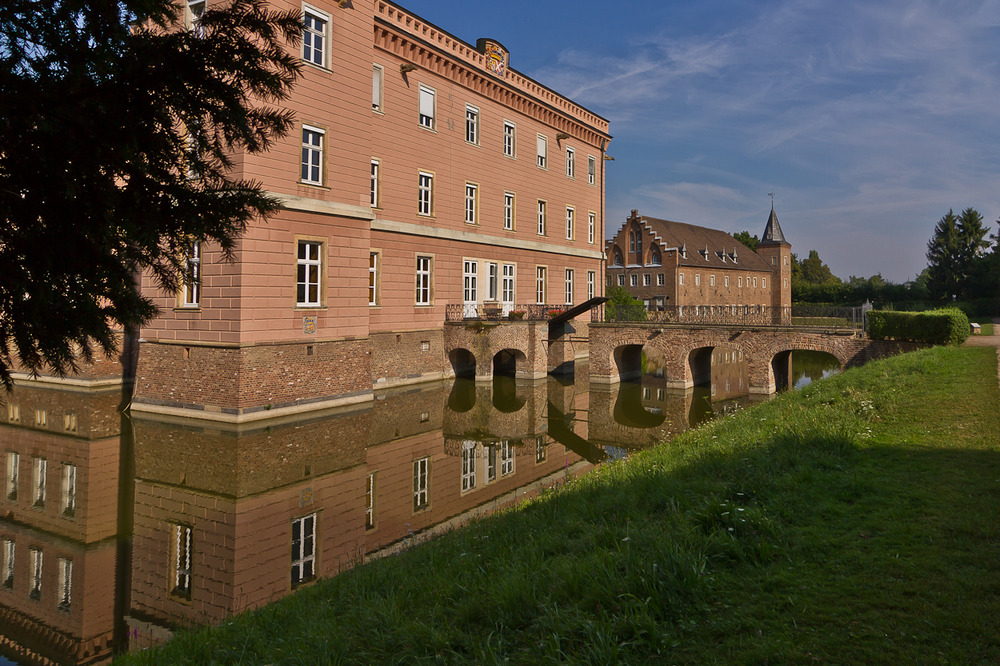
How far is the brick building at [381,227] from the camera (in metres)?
15.0

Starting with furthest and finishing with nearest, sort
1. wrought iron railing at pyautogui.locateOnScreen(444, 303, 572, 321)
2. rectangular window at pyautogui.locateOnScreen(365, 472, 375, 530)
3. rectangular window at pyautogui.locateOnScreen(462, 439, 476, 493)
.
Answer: wrought iron railing at pyautogui.locateOnScreen(444, 303, 572, 321), rectangular window at pyautogui.locateOnScreen(462, 439, 476, 493), rectangular window at pyautogui.locateOnScreen(365, 472, 375, 530)

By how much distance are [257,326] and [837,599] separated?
13.7 meters

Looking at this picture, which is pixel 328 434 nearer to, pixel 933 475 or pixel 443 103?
pixel 933 475

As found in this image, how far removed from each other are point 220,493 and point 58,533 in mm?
2203

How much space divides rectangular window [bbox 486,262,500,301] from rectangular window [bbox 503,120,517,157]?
5.17m

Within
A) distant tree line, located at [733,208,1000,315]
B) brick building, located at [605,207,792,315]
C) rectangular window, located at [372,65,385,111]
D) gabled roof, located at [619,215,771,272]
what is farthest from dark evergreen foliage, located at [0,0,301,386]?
distant tree line, located at [733,208,1000,315]

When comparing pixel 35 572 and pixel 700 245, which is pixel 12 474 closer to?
pixel 35 572

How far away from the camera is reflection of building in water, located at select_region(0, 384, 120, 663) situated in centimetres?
616

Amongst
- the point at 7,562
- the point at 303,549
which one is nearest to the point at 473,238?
the point at 303,549

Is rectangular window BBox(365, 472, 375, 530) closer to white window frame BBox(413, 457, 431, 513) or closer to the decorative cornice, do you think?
white window frame BBox(413, 457, 431, 513)

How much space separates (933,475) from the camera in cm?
654

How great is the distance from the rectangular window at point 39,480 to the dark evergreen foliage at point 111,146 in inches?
342

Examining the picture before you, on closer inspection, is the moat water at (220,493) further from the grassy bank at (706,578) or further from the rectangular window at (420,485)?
the grassy bank at (706,578)

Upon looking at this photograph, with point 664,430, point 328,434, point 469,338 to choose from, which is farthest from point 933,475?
point 469,338
